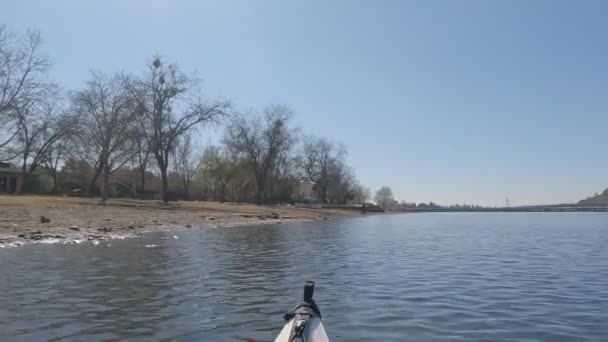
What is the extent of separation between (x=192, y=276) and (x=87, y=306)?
4495 millimetres

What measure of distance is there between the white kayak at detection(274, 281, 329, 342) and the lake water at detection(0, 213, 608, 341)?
1.80m

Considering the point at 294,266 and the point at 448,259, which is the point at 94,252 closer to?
the point at 294,266

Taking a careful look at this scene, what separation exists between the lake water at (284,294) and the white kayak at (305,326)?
180cm

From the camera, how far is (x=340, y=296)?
12516mm

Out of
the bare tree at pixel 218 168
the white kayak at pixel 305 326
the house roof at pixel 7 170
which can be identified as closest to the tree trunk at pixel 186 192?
the bare tree at pixel 218 168

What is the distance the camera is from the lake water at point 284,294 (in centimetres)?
916

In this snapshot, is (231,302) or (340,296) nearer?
(231,302)

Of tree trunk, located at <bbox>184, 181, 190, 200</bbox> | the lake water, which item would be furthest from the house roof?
the lake water

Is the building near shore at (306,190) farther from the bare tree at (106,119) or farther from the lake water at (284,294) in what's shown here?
the lake water at (284,294)

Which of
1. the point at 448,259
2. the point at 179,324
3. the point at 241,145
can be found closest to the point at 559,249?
the point at 448,259

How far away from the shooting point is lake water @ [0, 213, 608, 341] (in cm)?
916

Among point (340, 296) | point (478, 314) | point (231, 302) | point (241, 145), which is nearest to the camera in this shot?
point (478, 314)

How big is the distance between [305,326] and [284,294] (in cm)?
627

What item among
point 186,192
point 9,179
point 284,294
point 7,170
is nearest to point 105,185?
point 9,179
